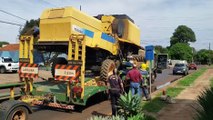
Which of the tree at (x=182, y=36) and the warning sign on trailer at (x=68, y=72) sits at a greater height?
the tree at (x=182, y=36)

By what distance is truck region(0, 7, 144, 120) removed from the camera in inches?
388

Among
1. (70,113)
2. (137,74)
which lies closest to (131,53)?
(137,74)

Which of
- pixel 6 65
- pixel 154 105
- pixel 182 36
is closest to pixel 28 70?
pixel 154 105

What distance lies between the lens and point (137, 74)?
38.7 feet

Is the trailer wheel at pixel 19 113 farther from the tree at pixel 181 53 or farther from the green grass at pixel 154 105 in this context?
the tree at pixel 181 53

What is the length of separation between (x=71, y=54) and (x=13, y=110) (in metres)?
3.12

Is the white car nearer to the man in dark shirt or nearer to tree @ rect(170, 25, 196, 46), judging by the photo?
the man in dark shirt

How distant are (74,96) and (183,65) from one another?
32950mm

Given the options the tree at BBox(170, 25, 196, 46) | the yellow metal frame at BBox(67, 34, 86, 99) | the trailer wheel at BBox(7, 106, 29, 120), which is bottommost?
the trailer wheel at BBox(7, 106, 29, 120)

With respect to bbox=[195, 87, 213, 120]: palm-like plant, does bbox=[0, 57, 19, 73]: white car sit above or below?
above

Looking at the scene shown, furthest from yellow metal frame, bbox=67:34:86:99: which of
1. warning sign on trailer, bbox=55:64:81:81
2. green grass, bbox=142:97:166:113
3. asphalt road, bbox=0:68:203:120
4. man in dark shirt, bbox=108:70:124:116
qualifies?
green grass, bbox=142:97:166:113

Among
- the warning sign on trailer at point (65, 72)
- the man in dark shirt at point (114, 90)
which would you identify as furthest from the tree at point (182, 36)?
the man in dark shirt at point (114, 90)

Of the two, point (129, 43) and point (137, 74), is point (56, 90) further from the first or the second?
point (129, 43)

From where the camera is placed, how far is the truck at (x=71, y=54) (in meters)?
9.86
